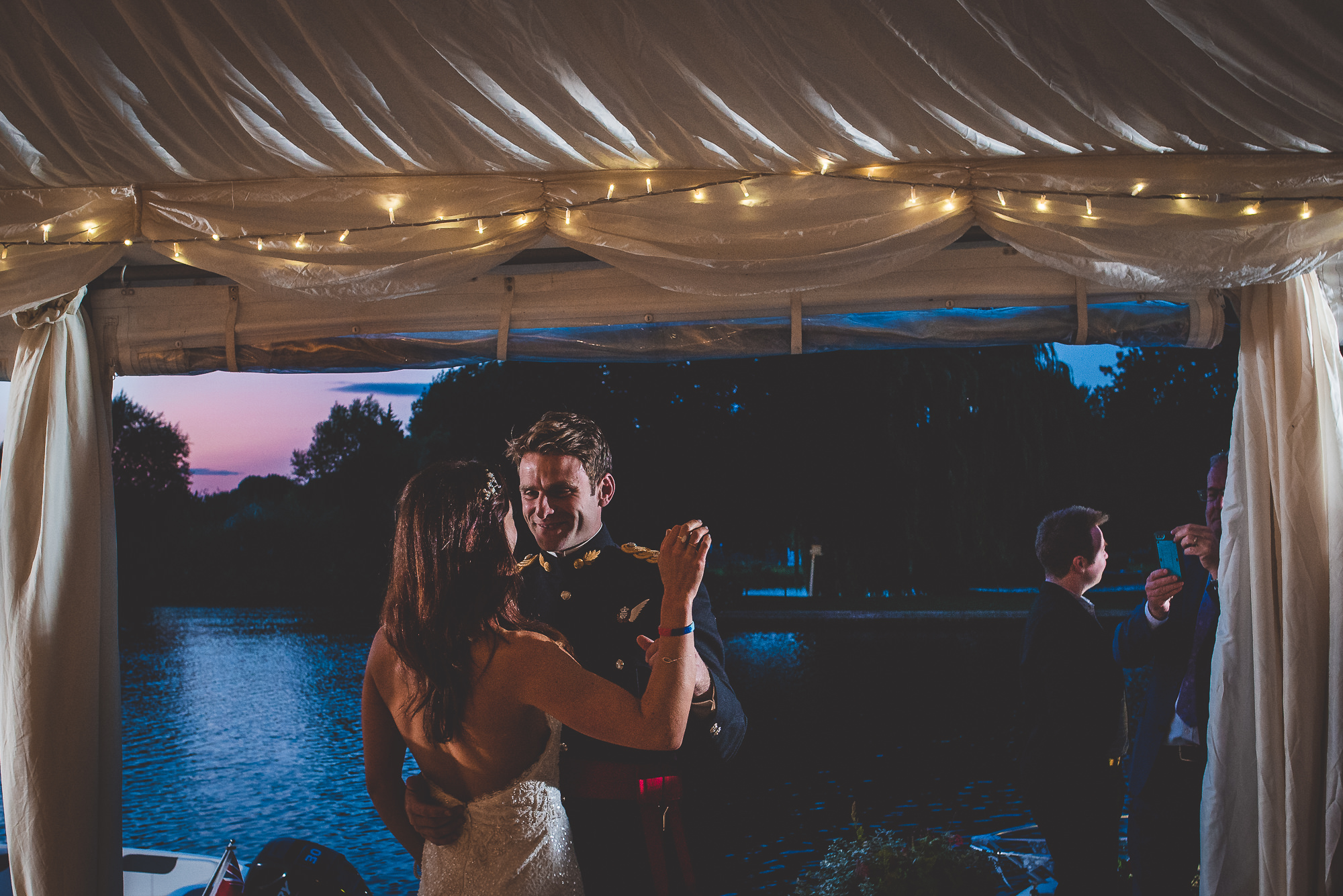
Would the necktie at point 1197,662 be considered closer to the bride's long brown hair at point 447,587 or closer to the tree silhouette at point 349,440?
the bride's long brown hair at point 447,587

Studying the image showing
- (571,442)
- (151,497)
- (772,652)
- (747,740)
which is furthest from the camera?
(772,652)

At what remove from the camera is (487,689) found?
4.36 feet

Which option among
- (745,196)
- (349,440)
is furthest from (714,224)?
(349,440)

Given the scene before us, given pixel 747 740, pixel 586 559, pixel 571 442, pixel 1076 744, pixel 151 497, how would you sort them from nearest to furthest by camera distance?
pixel 586 559 → pixel 571 442 → pixel 1076 744 → pixel 747 740 → pixel 151 497

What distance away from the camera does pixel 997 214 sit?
5.70ft

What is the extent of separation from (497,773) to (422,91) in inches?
50.2

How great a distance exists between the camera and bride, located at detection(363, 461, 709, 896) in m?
1.29

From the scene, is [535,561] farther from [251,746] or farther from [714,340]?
[251,746]

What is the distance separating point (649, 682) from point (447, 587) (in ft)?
1.27

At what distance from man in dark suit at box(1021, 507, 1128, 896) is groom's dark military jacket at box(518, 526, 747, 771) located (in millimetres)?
1055

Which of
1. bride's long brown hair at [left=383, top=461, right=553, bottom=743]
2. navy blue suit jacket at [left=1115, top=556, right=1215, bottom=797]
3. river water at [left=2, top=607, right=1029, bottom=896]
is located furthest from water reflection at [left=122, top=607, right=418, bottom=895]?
navy blue suit jacket at [left=1115, top=556, right=1215, bottom=797]

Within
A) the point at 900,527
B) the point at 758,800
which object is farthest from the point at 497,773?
the point at 900,527

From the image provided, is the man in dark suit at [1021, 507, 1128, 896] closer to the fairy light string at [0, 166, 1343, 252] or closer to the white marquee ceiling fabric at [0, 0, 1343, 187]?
the fairy light string at [0, 166, 1343, 252]

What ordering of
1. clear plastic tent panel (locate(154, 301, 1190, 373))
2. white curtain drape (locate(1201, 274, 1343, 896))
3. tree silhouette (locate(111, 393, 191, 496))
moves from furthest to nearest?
1. tree silhouette (locate(111, 393, 191, 496))
2. clear plastic tent panel (locate(154, 301, 1190, 373))
3. white curtain drape (locate(1201, 274, 1343, 896))
